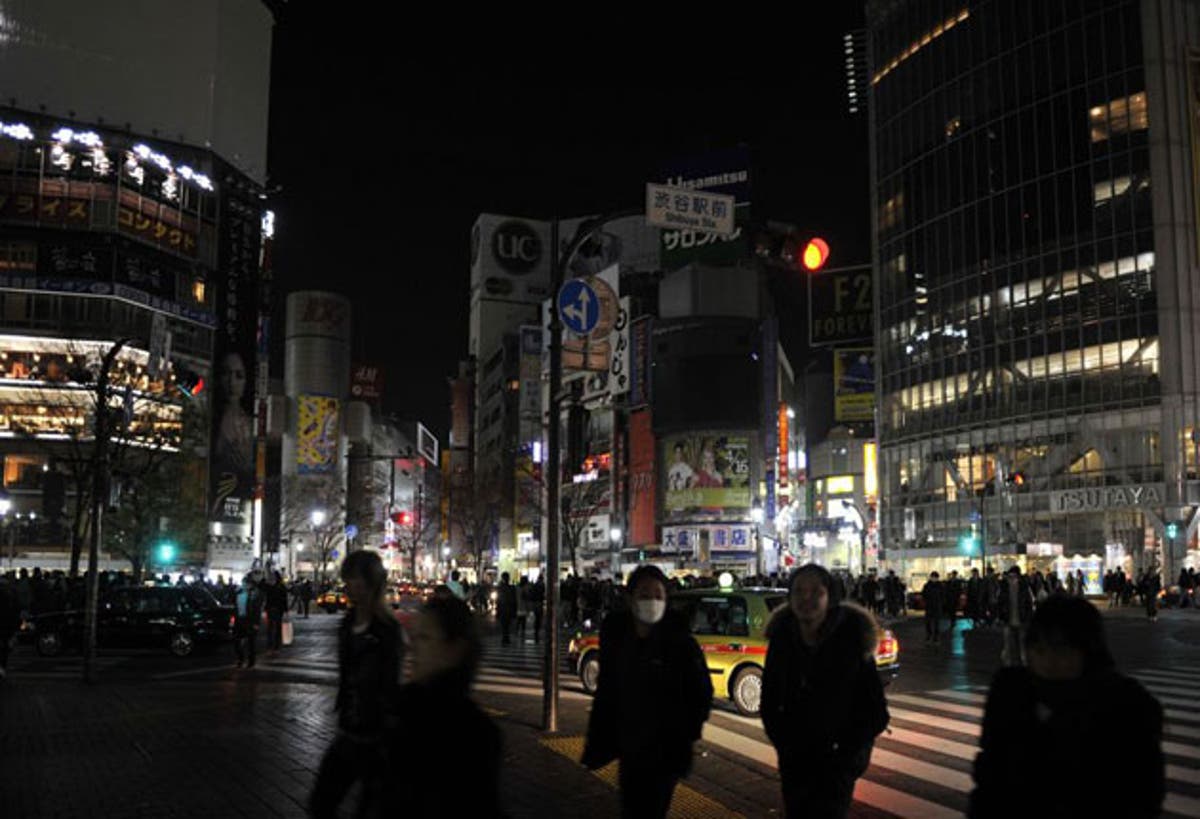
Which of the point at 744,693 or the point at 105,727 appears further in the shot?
the point at 744,693

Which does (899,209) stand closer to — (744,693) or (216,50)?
(216,50)

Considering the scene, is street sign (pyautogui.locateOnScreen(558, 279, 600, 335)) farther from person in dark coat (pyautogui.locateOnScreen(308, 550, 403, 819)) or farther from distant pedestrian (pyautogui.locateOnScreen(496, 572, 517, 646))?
distant pedestrian (pyautogui.locateOnScreen(496, 572, 517, 646))

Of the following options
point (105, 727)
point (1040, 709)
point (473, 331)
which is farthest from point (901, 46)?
point (1040, 709)

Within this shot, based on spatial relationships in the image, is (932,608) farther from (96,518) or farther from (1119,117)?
(1119,117)

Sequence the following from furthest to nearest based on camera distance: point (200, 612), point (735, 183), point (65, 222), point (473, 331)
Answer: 1. point (473, 331)
2. point (735, 183)
3. point (65, 222)
4. point (200, 612)

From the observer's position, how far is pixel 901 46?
7644 cm

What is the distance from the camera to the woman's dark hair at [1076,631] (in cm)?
348

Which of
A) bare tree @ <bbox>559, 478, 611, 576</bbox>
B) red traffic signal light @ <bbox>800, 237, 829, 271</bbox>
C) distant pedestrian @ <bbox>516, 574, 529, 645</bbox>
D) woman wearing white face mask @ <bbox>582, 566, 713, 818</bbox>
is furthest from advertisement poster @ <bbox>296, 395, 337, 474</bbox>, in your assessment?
woman wearing white face mask @ <bbox>582, 566, 713, 818</bbox>

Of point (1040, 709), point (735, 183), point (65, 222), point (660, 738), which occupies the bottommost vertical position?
point (660, 738)

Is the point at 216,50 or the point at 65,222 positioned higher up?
the point at 216,50

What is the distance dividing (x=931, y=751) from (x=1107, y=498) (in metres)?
52.5

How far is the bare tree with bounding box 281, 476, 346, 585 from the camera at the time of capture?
Answer: 106875 mm

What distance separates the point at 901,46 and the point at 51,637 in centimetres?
6763

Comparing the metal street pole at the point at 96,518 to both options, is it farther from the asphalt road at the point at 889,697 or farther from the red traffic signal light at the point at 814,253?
the red traffic signal light at the point at 814,253
